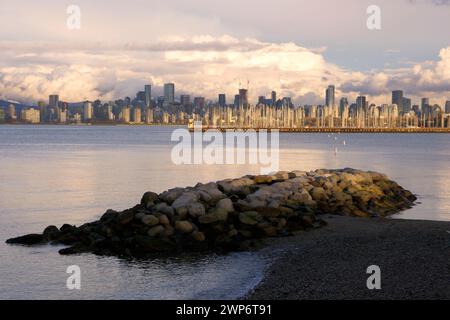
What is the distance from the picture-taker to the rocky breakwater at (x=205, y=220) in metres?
18.1

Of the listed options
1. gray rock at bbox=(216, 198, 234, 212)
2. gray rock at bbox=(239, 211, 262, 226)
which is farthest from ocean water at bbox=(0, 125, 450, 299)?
gray rock at bbox=(216, 198, 234, 212)

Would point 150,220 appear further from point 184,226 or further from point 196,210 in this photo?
point 196,210

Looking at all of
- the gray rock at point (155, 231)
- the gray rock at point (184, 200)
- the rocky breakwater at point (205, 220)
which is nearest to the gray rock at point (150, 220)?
the rocky breakwater at point (205, 220)

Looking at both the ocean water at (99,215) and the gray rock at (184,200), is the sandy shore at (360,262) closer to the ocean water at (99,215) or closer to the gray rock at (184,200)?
the ocean water at (99,215)

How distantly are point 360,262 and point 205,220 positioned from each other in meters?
5.90

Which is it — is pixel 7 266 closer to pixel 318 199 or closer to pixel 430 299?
pixel 430 299

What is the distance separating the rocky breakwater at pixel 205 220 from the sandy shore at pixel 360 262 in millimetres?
1163

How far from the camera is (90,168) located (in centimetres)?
5316

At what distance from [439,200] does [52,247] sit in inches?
816

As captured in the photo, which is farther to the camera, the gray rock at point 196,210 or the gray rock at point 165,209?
the gray rock at point 196,210

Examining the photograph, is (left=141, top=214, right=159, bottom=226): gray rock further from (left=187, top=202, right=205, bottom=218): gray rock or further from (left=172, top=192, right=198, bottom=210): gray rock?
(left=187, top=202, right=205, bottom=218): gray rock

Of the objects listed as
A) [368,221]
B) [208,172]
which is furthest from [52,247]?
[208,172]

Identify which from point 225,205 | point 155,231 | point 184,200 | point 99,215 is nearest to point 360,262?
point 155,231

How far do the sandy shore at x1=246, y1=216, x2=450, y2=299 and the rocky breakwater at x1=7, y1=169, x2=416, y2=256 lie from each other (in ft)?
3.82
